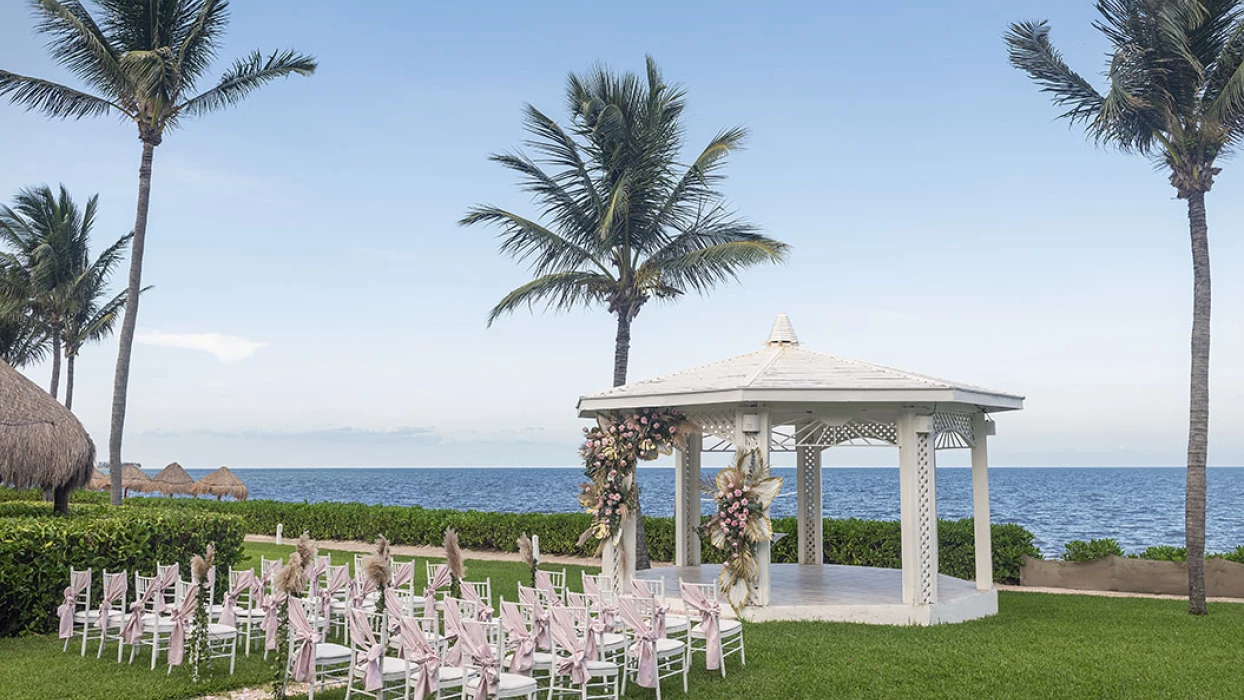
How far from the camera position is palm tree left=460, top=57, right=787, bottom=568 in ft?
55.2

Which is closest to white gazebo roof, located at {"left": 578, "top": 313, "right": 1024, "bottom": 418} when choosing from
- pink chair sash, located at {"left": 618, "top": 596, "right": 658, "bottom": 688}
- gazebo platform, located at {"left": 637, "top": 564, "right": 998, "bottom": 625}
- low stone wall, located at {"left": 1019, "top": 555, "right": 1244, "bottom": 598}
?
gazebo platform, located at {"left": 637, "top": 564, "right": 998, "bottom": 625}

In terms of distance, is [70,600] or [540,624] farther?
[70,600]

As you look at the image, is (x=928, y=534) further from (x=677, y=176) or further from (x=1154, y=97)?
(x=677, y=176)

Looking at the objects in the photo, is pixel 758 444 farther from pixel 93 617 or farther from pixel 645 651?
pixel 93 617

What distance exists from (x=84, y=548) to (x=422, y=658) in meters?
6.69

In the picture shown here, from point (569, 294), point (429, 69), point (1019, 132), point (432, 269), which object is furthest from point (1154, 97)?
point (432, 269)

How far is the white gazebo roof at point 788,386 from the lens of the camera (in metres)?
11.4

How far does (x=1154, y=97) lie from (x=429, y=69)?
537 inches

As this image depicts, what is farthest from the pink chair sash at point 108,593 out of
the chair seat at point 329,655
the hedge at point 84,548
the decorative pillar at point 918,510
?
the decorative pillar at point 918,510

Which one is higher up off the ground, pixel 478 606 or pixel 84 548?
pixel 84 548

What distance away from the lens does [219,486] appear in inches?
1373

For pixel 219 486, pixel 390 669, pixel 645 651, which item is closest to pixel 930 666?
pixel 645 651

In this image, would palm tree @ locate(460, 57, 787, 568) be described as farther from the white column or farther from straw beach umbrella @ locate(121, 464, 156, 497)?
straw beach umbrella @ locate(121, 464, 156, 497)

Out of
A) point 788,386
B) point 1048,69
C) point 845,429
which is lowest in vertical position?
point 845,429
